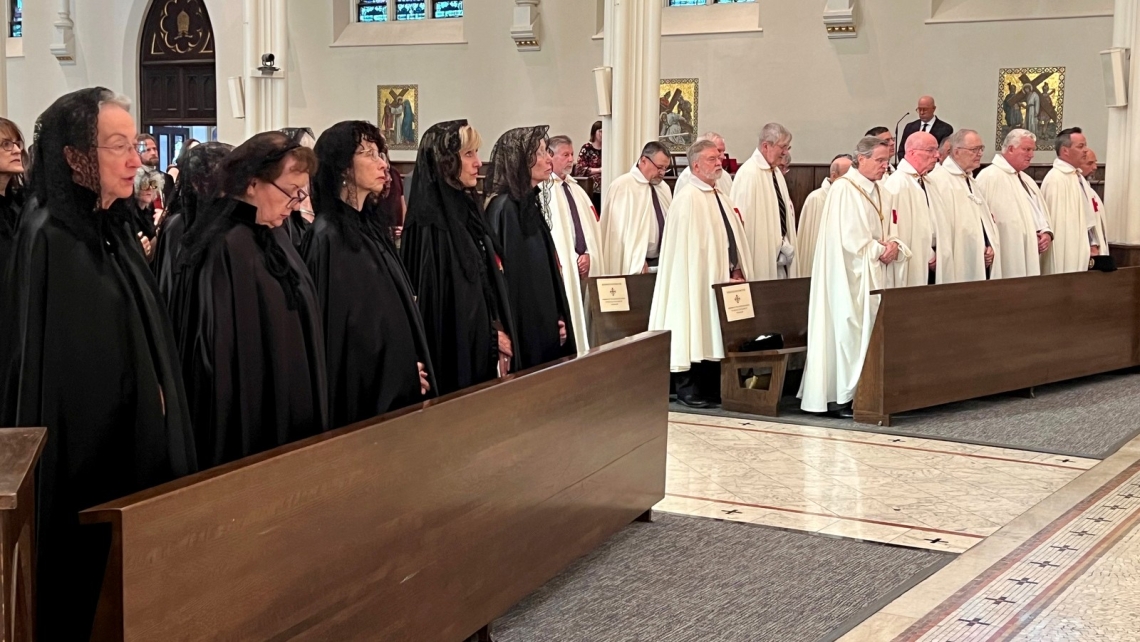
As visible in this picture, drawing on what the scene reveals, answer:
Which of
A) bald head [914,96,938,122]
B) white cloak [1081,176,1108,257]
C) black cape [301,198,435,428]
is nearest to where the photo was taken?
black cape [301,198,435,428]

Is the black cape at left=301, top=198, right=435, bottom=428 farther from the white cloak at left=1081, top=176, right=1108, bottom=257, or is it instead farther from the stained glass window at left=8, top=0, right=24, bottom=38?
the stained glass window at left=8, top=0, right=24, bottom=38

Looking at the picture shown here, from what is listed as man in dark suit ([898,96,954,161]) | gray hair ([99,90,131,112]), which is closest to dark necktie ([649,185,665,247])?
man in dark suit ([898,96,954,161])

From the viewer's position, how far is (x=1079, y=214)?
33.0 ft

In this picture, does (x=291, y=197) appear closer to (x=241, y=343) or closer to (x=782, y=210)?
(x=241, y=343)

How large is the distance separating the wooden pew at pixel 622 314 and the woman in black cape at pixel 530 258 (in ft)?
9.04

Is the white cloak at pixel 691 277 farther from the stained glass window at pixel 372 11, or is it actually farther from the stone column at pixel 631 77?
the stained glass window at pixel 372 11

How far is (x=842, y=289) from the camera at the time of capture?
26.7 feet

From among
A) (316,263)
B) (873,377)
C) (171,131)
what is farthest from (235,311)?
(171,131)

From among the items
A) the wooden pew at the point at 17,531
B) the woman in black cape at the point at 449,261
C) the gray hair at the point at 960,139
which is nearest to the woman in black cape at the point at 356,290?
the woman in black cape at the point at 449,261

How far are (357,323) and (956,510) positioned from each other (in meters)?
3.17

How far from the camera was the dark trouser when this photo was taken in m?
8.55

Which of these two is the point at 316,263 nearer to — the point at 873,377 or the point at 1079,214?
the point at 873,377

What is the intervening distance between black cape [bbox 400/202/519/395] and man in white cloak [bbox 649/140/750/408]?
3662mm

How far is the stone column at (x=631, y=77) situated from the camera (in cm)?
1177
